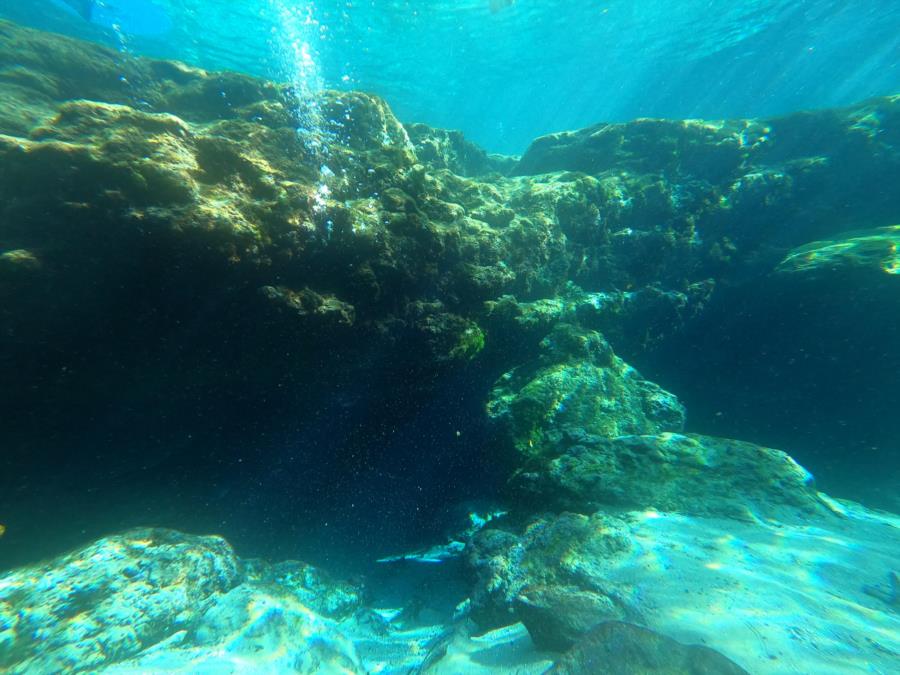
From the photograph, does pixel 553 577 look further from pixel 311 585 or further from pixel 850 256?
pixel 850 256

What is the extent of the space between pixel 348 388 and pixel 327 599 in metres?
2.76

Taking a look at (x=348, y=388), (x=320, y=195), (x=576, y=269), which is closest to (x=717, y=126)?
(x=576, y=269)

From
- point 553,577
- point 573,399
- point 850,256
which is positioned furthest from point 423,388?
point 850,256

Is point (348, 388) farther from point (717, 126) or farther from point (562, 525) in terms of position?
point (717, 126)

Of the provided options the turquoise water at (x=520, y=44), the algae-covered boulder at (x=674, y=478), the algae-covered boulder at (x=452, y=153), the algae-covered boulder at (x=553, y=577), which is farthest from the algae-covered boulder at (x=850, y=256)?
the turquoise water at (x=520, y=44)

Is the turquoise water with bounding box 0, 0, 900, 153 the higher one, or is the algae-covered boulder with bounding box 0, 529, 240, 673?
the turquoise water with bounding box 0, 0, 900, 153

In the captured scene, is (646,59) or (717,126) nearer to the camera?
(717,126)

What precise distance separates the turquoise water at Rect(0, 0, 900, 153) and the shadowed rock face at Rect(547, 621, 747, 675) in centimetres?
2664

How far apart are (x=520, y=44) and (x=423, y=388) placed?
1213 inches

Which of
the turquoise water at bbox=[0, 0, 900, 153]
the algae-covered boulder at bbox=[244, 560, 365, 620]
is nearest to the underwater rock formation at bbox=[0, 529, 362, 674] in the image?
the algae-covered boulder at bbox=[244, 560, 365, 620]

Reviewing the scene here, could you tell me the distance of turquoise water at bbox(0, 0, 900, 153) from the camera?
20.7m

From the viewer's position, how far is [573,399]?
5.71 m

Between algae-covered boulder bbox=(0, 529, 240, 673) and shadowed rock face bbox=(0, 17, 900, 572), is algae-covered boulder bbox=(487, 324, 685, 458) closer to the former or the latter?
shadowed rock face bbox=(0, 17, 900, 572)

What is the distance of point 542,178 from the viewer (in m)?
8.98
